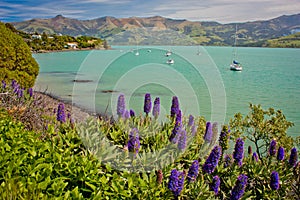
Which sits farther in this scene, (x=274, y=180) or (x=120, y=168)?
(x=120, y=168)

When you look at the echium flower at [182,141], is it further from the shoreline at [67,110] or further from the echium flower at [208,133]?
the shoreline at [67,110]

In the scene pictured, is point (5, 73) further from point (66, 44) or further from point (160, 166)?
point (66, 44)

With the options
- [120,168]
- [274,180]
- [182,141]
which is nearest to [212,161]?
[182,141]

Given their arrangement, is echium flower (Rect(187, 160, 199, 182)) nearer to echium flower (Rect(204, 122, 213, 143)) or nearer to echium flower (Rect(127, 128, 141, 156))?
echium flower (Rect(127, 128, 141, 156))

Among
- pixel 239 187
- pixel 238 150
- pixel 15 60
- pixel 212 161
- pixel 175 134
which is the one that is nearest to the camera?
pixel 239 187

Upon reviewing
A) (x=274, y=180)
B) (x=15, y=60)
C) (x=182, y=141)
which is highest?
(x=15, y=60)

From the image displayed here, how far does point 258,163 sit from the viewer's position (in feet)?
12.8

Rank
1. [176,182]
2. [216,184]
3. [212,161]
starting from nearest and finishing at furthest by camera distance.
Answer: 1. [176,182]
2. [216,184]
3. [212,161]

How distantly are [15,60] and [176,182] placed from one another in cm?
1145

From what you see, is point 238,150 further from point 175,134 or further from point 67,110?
point 67,110

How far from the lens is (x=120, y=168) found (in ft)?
11.3

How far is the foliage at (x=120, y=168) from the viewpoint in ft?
8.90

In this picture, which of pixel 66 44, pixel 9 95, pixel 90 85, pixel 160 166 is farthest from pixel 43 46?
pixel 160 166

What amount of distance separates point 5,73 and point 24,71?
1.15 metres
